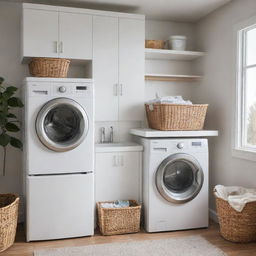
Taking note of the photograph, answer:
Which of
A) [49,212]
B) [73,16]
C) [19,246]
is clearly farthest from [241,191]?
[73,16]

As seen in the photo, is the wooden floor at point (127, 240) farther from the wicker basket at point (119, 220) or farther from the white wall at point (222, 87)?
the white wall at point (222, 87)

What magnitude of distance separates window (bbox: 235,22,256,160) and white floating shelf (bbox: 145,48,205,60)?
0.69 m

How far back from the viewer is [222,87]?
354 centimetres

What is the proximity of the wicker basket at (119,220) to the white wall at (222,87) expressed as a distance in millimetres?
1071

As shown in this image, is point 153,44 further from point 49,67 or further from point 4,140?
point 4,140

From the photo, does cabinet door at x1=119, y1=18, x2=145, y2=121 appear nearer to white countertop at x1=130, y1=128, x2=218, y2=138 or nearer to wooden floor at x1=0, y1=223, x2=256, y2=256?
white countertop at x1=130, y1=128, x2=218, y2=138

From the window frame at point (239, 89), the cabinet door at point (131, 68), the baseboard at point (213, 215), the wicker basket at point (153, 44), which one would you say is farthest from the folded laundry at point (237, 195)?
the wicker basket at point (153, 44)

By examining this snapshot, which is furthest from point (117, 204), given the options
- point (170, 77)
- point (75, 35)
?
point (75, 35)

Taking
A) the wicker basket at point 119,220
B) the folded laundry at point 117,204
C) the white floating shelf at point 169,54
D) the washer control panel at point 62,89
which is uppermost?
the white floating shelf at point 169,54

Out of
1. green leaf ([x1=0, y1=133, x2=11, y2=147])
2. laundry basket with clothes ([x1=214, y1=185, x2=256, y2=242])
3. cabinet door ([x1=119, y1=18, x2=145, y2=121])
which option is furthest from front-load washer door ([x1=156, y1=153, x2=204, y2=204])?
green leaf ([x1=0, y1=133, x2=11, y2=147])

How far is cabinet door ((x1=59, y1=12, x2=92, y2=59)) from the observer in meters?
3.31

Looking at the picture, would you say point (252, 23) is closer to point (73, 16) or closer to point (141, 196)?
point (73, 16)

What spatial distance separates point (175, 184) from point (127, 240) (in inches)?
30.0

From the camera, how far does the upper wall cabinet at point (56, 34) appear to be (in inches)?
126
